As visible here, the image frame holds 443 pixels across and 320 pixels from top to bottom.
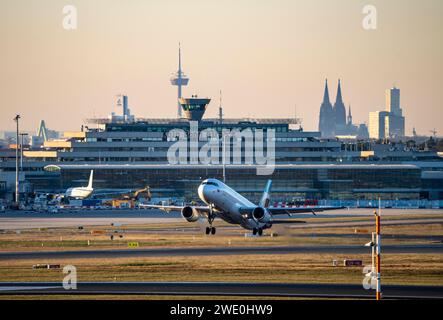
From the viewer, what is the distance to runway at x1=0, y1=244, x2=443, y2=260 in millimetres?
94750

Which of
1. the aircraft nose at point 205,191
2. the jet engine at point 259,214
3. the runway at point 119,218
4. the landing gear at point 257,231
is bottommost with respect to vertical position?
the runway at point 119,218

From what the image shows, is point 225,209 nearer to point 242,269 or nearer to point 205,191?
point 205,191

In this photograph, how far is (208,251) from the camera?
98125 millimetres

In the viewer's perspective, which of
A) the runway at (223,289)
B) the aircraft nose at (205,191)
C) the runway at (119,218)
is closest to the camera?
the runway at (223,289)

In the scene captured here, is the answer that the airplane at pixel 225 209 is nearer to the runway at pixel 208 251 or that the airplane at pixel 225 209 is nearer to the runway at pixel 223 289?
the runway at pixel 208 251

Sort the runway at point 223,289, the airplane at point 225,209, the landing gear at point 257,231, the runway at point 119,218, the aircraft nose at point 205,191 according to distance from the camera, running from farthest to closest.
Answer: the runway at point 119,218 → the landing gear at point 257,231 → the airplane at point 225,209 → the aircraft nose at point 205,191 → the runway at point 223,289

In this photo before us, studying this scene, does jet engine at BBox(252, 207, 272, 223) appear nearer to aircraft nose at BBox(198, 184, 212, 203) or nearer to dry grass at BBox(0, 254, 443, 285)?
aircraft nose at BBox(198, 184, 212, 203)

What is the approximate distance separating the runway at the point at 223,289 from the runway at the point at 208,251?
20563mm

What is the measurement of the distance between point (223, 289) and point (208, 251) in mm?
27721

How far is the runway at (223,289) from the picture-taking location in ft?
222

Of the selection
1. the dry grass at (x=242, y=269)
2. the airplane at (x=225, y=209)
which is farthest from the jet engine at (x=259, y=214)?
the dry grass at (x=242, y=269)

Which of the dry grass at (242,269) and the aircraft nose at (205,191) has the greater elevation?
the aircraft nose at (205,191)
